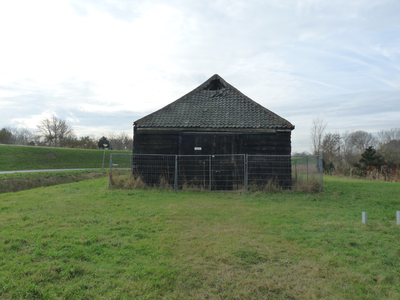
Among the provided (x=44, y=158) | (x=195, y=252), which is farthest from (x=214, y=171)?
(x=44, y=158)

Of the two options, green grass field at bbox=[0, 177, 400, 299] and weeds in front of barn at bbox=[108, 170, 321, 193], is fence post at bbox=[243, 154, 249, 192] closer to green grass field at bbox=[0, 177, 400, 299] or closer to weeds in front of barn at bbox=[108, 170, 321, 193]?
weeds in front of barn at bbox=[108, 170, 321, 193]

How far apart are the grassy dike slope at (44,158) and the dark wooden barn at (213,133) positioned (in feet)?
62.2

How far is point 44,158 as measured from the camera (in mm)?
31422

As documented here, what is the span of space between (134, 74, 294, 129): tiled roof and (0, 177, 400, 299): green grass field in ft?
18.2

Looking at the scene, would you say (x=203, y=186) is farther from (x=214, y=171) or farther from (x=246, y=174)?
(x=246, y=174)

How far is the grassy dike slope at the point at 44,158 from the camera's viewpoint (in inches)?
1054

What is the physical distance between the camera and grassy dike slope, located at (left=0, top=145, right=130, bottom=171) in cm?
2678

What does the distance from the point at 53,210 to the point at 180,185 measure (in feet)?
19.9

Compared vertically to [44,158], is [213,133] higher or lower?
higher

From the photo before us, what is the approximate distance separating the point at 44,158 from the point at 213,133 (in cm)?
2668

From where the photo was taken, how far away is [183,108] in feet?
47.3

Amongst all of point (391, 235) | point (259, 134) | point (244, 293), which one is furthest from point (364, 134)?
point (244, 293)

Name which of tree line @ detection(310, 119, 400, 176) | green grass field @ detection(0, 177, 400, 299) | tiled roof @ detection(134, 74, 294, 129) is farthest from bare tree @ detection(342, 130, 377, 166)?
green grass field @ detection(0, 177, 400, 299)

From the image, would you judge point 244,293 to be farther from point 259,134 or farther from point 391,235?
point 259,134
